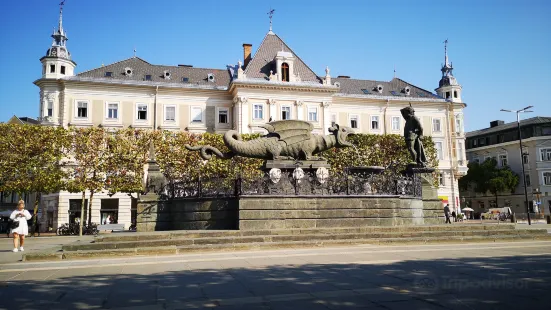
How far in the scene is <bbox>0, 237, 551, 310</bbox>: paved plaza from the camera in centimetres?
584

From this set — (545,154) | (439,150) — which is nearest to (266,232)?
(439,150)

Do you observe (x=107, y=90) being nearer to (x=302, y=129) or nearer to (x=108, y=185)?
(x=108, y=185)

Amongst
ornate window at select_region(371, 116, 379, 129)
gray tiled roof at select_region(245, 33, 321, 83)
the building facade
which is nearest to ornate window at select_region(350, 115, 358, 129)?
ornate window at select_region(371, 116, 379, 129)

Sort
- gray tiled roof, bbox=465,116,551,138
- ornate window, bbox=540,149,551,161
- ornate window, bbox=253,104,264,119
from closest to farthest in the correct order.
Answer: ornate window, bbox=253,104,264,119 < ornate window, bbox=540,149,551,161 < gray tiled roof, bbox=465,116,551,138

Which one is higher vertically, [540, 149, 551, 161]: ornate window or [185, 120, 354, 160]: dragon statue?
[540, 149, 551, 161]: ornate window

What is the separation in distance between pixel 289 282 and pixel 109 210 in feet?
136

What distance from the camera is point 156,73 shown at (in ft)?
163

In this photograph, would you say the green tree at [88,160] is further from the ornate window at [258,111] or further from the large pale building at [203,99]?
the ornate window at [258,111]

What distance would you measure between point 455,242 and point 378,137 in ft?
89.7

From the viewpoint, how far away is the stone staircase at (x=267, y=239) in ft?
39.9

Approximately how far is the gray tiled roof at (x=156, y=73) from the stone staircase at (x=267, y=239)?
122 feet

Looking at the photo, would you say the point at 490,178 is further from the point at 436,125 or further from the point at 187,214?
the point at 187,214

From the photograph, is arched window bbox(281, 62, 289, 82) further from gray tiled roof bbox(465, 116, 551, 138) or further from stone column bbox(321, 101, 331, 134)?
gray tiled roof bbox(465, 116, 551, 138)

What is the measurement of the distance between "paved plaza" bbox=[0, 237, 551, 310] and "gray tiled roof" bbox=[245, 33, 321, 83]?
1520 inches
